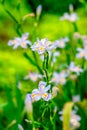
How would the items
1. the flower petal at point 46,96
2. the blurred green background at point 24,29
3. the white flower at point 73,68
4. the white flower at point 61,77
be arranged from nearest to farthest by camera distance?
the flower petal at point 46,96 < the white flower at point 73,68 < the white flower at point 61,77 < the blurred green background at point 24,29

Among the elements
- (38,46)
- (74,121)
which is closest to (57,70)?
(74,121)

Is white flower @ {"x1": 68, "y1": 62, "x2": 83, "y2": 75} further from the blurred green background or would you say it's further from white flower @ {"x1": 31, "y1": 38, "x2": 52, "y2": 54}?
white flower @ {"x1": 31, "y1": 38, "x2": 52, "y2": 54}

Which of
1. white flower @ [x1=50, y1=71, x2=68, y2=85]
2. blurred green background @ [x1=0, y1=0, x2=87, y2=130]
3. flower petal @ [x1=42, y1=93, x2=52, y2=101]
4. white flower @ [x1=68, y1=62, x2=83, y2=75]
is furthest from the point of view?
blurred green background @ [x1=0, y1=0, x2=87, y2=130]

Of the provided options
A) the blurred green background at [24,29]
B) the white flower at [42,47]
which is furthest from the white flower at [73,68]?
the white flower at [42,47]

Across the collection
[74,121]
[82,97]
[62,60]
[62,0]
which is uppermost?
[62,0]

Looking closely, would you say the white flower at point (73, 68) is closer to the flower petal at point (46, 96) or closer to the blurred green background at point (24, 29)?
the blurred green background at point (24, 29)

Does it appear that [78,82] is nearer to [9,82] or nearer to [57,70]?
[57,70]

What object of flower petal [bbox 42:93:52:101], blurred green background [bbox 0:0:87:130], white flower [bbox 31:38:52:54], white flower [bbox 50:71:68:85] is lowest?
flower petal [bbox 42:93:52:101]

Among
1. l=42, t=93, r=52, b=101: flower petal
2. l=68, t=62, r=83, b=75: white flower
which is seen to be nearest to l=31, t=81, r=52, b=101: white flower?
l=42, t=93, r=52, b=101: flower petal
